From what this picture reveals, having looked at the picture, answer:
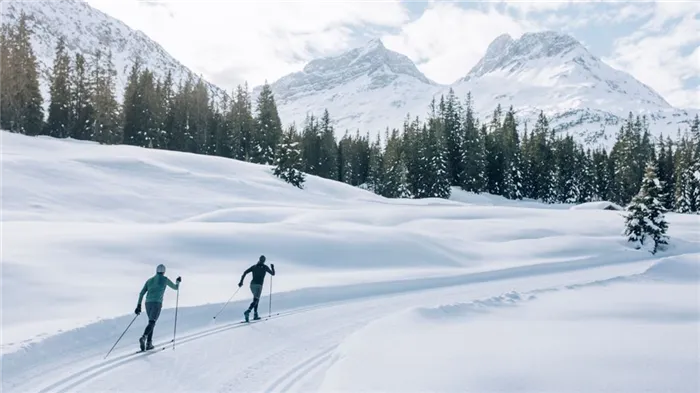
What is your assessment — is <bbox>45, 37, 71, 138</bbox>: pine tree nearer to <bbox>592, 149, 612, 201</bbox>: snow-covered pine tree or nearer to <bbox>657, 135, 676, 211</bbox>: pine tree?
<bbox>592, 149, 612, 201</bbox>: snow-covered pine tree

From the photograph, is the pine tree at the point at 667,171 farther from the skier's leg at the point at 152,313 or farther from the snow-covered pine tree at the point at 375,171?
the skier's leg at the point at 152,313

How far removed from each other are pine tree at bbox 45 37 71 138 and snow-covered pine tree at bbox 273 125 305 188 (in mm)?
36825

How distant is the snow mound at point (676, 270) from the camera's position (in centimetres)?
2719

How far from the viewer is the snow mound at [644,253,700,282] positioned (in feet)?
89.2

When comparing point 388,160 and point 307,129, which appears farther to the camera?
point 307,129

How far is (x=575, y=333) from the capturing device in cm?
1338

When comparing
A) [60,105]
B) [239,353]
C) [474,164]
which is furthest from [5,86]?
[239,353]

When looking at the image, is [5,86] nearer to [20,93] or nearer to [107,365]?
[20,93]

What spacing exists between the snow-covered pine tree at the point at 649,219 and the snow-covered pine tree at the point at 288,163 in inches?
1299

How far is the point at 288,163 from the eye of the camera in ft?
192

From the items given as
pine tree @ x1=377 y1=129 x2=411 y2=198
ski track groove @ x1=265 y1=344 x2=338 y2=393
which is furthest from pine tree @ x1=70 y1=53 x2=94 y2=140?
ski track groove @ x1=265 y1=344 x2=338 y2=393

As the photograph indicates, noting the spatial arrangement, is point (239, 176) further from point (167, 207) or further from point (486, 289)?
point (486, 289)

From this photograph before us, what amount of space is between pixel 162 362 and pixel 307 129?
296ft

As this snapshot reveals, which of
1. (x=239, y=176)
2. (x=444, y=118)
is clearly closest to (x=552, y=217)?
(x=239, y=176)
